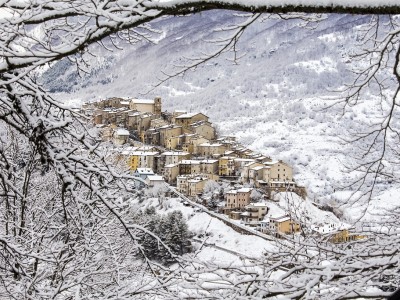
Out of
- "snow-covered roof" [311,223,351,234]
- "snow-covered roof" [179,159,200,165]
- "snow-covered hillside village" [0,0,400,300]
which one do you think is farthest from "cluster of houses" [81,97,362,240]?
"snow-covered hillside village" [0,0,400,300]

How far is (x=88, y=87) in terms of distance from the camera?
100 metres

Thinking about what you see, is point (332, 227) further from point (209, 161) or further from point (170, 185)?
point (209, 161)

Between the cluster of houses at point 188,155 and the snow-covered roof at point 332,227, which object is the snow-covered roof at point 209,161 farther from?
the snow-covered roof at point 332,227

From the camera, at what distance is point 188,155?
56.1m

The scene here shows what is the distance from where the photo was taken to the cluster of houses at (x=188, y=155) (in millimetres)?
45125

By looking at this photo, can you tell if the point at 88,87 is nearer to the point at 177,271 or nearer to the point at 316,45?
the point at 316,45

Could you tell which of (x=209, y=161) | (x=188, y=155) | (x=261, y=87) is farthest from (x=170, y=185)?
(x=261, y=87)

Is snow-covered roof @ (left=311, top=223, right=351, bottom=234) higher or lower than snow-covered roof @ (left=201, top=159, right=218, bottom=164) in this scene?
higher

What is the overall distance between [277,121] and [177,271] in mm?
97971

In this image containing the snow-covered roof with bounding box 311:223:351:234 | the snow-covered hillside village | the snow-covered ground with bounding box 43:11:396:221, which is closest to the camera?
the snow-covered hillside village

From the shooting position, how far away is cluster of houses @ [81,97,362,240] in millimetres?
45125

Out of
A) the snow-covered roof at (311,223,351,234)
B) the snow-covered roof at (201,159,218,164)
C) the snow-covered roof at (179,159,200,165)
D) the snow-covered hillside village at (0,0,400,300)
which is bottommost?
the snow-covered roof at (179,159,200,165)

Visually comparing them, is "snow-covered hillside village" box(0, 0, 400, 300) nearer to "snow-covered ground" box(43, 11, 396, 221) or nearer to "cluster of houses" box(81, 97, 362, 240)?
"cluster of houses" box(81, 97, 362, 240)

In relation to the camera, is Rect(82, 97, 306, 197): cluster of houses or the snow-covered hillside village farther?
Rect(82, 97, 306, 197): cluster of houses
